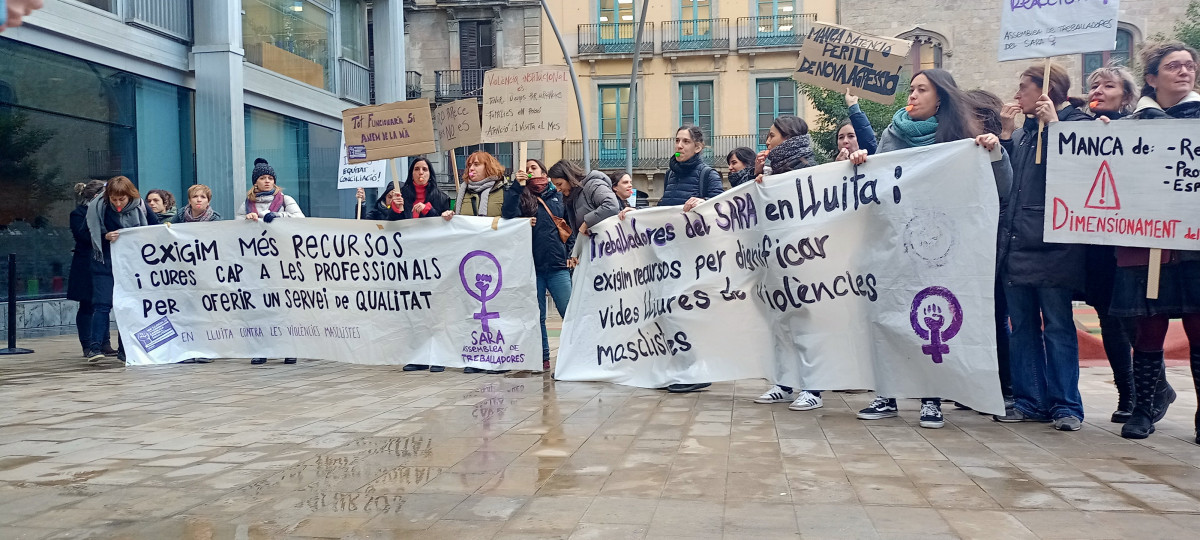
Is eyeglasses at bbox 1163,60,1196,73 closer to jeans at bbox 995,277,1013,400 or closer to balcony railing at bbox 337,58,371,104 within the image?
jeans at bbox 995,277,1013,400

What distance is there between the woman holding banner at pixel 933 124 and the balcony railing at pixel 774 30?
95.7ft

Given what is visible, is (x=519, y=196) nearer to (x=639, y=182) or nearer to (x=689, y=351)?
(x=689, y=351)

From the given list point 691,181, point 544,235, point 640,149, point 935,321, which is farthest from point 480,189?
point 640,149

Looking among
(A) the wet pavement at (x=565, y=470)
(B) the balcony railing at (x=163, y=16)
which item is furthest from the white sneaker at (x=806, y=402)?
(B) the balcony railing at (x=163, y=16)

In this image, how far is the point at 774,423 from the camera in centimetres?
588

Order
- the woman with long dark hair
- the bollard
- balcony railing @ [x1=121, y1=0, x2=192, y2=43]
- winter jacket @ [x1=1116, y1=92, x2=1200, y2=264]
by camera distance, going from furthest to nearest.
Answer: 1. balcony railing @ [x1=121, y1=0, x2=192, y2=43]
2. the bollard
3. the woman with long dark hair
4. winter jacket @ [x1=1116, y1=92, x2=1200, y2=264]

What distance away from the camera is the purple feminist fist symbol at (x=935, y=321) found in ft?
18.6

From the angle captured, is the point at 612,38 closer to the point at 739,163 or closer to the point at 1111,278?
the point at 739,163

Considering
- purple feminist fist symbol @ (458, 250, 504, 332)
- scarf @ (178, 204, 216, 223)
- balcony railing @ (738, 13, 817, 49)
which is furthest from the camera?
balcony railing @ (738, 13, 817, 49)

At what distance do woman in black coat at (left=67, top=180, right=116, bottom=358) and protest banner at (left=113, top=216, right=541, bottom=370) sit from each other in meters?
0.39

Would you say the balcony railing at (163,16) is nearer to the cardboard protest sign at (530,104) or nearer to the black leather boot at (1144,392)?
the cardboard protest sign at (530,104)

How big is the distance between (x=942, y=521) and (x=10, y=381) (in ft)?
25.5

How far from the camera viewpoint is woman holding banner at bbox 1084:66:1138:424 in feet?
18.6

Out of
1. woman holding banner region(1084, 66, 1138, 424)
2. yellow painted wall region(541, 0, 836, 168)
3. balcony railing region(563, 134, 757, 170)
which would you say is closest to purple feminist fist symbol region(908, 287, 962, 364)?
woman holding banner region(1084, 66, 1138, 424)
